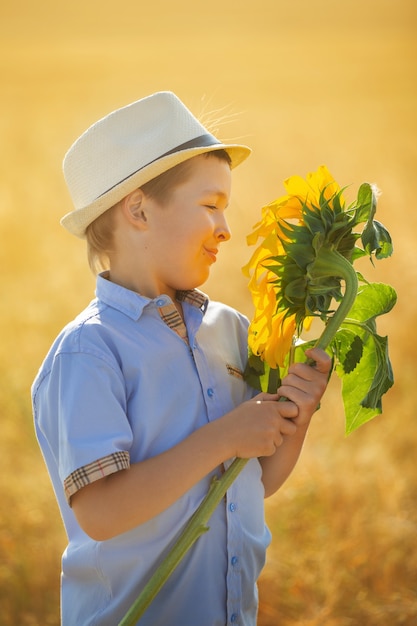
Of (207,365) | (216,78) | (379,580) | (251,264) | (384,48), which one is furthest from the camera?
(384,48)

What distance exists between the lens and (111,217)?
1856mm

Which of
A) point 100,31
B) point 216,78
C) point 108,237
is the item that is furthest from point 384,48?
point 108,237

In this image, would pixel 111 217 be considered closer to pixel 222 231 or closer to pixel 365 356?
pixel 222 231

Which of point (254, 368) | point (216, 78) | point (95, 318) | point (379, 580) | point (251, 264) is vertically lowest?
point (379, 580)

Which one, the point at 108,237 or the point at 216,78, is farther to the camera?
the point at 216,78

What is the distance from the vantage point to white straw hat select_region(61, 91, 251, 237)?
1.78 metres

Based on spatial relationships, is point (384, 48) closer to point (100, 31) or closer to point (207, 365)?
point (100, 31)

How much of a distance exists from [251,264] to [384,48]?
23.6 ft

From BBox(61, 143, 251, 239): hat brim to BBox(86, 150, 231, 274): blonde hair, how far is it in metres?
0.02

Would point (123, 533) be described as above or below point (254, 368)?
below

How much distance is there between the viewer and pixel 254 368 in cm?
186

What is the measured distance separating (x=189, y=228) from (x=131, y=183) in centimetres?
15

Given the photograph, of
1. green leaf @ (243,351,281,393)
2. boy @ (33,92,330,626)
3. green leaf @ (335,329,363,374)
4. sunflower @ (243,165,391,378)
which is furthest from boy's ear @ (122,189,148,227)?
green leaf @ (335,329,363,374)

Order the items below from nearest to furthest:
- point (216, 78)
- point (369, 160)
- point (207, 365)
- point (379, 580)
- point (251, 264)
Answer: point (251, 264) < point (207, 365) < point (379, 580) < point (369, 160) < point (216, 78)
